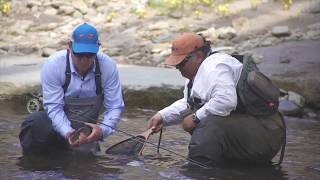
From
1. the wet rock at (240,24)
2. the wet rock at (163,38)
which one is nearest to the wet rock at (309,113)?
the wet rock at (163,38)

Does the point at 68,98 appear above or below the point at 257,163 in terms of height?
above

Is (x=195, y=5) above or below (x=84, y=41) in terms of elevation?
below

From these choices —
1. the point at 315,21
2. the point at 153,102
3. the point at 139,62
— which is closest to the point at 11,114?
the point at 153,102

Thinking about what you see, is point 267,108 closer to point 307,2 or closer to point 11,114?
point 11,114

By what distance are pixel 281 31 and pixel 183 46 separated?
10.8 meters

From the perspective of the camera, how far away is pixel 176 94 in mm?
8688

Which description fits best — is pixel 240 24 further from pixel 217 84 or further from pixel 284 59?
pixel 217 84

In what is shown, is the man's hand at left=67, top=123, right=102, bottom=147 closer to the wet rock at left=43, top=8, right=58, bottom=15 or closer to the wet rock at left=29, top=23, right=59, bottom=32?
the wet rock at left=29, top=23, right=59, bottom=32

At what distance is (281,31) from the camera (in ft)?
50.1

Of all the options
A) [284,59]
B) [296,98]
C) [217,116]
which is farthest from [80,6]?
[217,116]

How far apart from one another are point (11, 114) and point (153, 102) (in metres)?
2.00

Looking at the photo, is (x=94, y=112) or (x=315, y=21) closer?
(x=94, y=112)

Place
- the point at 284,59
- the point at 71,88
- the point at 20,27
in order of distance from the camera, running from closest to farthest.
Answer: the point at 71,88
the point at 284,59
the point at 20,27

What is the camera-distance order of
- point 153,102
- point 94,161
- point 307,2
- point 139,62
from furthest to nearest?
point 307,2 < point 139,62 < point 153,102 < point 94,161
